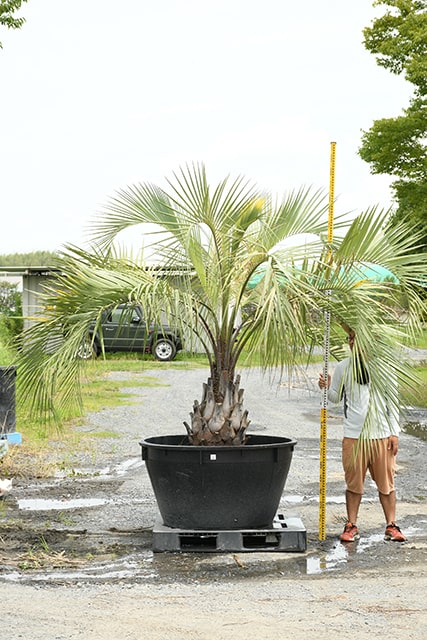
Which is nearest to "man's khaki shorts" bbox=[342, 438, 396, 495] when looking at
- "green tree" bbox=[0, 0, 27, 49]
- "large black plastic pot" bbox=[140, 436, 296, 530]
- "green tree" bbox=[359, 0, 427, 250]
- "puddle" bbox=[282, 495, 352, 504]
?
"large black plastic pot" bbox=[140, 436, 296, 530]

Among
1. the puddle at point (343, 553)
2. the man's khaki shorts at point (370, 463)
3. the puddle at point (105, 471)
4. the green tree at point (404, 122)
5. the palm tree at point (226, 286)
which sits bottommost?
the puddle at point (343, 553)

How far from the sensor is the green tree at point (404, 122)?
29.1 metres

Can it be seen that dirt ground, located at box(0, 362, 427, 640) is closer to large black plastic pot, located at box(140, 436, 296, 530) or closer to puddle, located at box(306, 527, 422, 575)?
puddle, located at box(306, 527, 422, 575)

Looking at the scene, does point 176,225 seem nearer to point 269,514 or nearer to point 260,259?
point 260,259

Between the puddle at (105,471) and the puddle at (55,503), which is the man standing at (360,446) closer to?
the puddle at (55,503)

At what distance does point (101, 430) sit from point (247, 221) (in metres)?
7.63

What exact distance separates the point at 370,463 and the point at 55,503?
3117mm

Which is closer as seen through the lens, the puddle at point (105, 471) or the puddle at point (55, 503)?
the puddle at point (55, 503)

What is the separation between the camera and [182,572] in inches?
282

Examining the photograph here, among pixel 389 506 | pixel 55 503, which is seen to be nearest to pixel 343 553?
pixel 389 506

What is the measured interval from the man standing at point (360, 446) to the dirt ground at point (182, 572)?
0.72 ft

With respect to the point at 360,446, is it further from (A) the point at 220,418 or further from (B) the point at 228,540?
(B) the point at 228,540

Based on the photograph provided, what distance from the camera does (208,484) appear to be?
26.2 ft

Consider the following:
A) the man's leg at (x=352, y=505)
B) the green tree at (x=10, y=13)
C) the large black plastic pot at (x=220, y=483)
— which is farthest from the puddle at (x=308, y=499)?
the green tree at (x=10, y=13)
